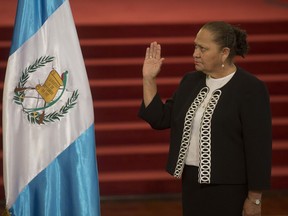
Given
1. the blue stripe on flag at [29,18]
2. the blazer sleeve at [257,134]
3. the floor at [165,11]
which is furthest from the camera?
the floor at [165,11]

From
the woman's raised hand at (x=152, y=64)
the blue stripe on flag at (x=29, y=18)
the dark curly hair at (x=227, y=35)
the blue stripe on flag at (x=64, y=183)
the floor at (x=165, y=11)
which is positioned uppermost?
the floor at (x=165, y=11)

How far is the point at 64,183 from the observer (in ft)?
9.16

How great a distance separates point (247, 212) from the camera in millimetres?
2693

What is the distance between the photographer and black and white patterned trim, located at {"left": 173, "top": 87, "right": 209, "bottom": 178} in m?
2.71

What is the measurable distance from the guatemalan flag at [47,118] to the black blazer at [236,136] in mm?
406

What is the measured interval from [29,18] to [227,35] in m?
0.79

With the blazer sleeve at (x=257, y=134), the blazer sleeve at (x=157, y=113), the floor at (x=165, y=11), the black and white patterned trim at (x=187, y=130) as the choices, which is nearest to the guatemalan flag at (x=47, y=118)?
the blazer sleeve at (x=157, y=113)

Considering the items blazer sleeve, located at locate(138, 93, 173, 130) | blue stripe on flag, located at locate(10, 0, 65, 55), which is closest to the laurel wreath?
blue stripe on flag, located at locate(10, 0, 65, 55)

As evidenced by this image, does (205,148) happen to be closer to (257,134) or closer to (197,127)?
Answer: (197,127)

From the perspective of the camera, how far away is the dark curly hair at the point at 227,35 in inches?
104

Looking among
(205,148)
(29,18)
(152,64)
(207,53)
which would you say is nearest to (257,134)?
(205,148)

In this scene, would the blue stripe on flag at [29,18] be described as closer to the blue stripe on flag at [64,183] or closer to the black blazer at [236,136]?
the blue stripe on flag at [64,183]

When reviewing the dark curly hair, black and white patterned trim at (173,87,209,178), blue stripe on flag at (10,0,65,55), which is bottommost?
black and white patterned trim at (173,87,209,178)

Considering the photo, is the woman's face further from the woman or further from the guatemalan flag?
the guatemalan flag
